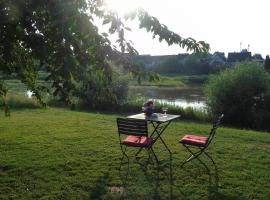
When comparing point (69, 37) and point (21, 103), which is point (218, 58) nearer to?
point (21, 103)

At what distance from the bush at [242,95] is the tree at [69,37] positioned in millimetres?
15619

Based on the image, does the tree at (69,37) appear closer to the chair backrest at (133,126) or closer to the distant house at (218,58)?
the chair backrest at (133,126)

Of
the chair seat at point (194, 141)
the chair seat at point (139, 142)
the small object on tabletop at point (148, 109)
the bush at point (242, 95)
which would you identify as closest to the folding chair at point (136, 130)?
the chair seat at point (139, 142)

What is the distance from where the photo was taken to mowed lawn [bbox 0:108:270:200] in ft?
18.6

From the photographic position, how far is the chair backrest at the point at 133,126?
653 centimetres

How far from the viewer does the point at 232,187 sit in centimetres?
599

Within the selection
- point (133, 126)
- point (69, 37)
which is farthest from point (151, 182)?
point (69, 37)

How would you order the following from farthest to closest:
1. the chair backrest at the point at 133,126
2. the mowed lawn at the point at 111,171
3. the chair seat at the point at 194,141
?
the chair seat at the point at 194,141 < the chair backrest at the point at 133,126 < the mowed lawn at the point at 111,171

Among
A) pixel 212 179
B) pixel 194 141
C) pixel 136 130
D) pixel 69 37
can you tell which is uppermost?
pixel 69 37

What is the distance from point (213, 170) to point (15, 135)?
554 cm

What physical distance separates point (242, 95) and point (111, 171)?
14034 mm

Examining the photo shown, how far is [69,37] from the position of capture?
3445 millimetres

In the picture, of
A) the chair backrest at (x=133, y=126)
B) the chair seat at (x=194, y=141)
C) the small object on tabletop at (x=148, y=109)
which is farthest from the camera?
the small object on tabletop at (x=148, y=109)

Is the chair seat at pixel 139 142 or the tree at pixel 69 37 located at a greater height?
the tree at pixel 69 37
